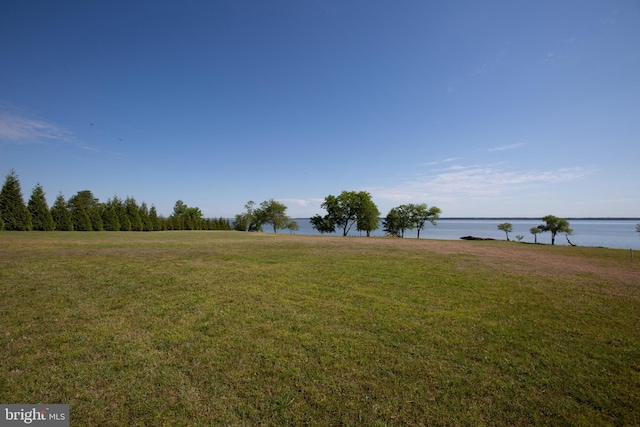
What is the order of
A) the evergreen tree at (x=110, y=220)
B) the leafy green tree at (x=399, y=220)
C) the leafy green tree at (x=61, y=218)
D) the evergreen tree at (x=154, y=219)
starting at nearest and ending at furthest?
the leafy green tree at (x=61, y=218), the evergreen tree at (x=110, y=220), the evergreen tree at (x=154, y=219), the leafy green tree at (x=399, y=220)

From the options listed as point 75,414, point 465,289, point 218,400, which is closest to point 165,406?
point 218,400

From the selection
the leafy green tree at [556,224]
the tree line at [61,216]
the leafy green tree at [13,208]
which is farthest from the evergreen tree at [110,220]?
the leafy green tree at [556,224]

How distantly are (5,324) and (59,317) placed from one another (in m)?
1.07

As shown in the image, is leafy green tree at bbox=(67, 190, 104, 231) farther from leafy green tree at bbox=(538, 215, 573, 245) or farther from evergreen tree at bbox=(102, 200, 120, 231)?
leafy green tree at bbox=(538, 215, 573, 245)

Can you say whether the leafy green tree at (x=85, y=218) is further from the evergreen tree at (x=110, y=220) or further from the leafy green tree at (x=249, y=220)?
the leafy green tree at (x=249, y=220)

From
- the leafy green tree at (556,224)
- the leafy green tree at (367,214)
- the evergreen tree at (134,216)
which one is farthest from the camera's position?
the leafy green tree at (556,224)

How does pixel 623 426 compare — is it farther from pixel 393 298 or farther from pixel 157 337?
pixel 157 337

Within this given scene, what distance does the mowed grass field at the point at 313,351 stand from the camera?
414 centimetres

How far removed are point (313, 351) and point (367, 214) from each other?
199 feet

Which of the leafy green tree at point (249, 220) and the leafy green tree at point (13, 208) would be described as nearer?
the leafy green tree at point (13, 208)

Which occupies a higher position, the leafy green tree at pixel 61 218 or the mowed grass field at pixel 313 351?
the leafy green tree at pixel 61 218

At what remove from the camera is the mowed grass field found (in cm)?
414

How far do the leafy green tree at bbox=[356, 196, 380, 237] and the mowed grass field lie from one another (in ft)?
175

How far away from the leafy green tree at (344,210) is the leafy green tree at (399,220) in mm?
15921
